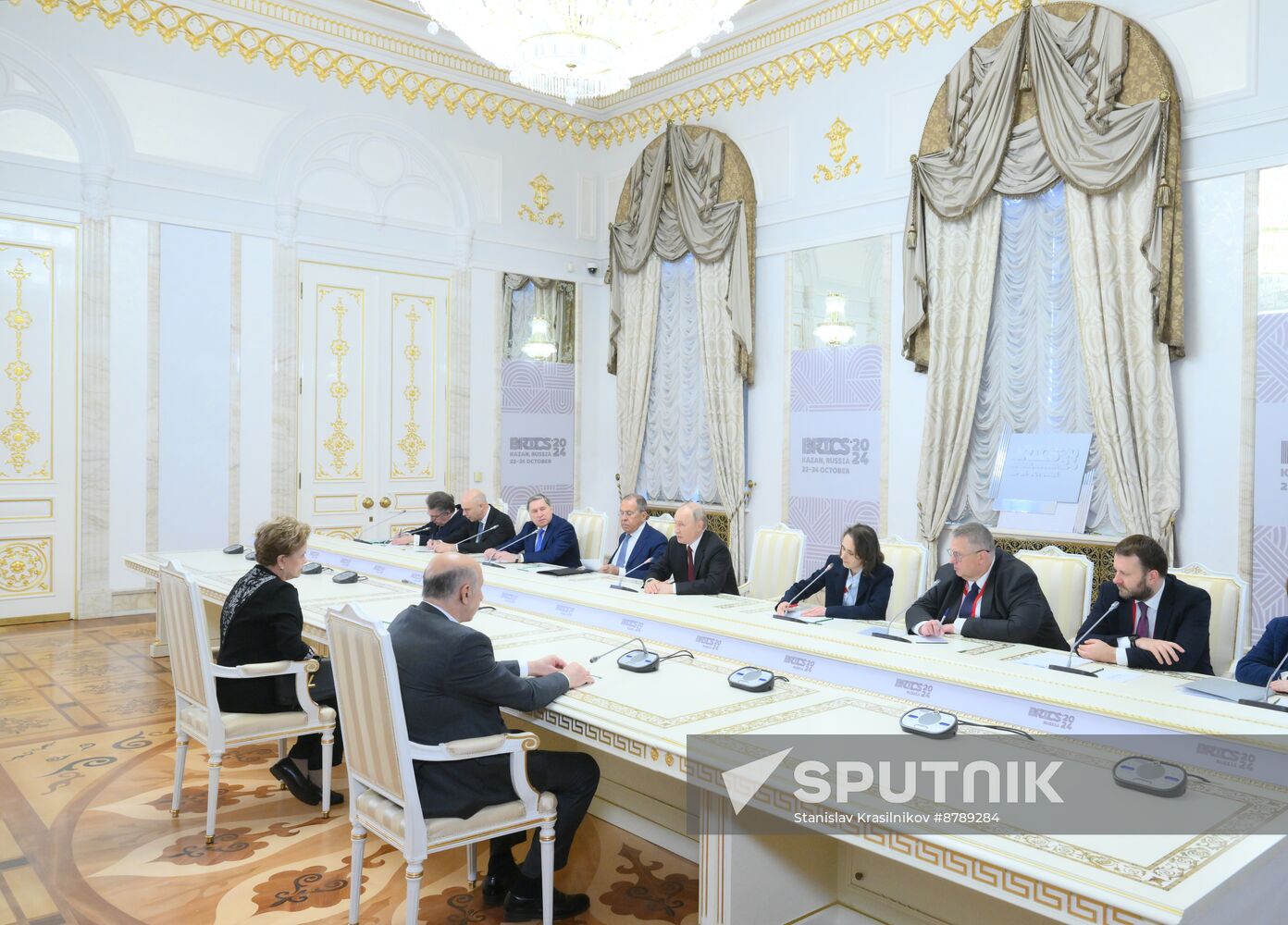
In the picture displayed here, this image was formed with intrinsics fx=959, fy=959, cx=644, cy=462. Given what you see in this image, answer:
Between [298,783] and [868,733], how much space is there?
2.25 m

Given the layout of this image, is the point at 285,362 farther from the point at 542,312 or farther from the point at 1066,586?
the point at 1066,586

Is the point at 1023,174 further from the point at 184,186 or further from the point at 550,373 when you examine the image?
the point at 184,186

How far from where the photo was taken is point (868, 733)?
2.27m

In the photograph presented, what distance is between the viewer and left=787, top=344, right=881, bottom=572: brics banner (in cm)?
691

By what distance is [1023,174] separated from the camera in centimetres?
593

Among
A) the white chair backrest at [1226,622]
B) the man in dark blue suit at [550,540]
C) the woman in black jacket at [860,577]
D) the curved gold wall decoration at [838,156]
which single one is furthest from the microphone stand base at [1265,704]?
the curved gold wall decoration at [838,156]

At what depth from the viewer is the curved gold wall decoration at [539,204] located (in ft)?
28.8

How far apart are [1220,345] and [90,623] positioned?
23.9ft

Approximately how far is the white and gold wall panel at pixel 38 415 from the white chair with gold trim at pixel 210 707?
153 inches

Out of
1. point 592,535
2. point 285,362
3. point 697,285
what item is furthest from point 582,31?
point 285,362

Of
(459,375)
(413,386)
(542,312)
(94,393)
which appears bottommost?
(94,393)

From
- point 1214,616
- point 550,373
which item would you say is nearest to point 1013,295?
point 1214,616

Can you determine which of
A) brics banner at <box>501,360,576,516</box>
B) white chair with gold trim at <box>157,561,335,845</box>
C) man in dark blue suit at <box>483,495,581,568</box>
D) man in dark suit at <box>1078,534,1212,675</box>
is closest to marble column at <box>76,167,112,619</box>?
man in dark blue suit at <box>483,495,581,568</box>

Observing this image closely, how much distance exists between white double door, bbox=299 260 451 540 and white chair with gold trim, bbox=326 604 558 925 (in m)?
4.95
